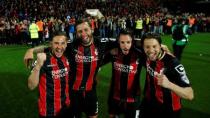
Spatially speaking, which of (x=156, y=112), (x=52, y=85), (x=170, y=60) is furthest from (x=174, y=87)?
(x=52, y=85)

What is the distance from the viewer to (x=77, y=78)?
277 inches

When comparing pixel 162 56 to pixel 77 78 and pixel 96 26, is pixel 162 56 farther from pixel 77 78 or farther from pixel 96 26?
pixel 96 26

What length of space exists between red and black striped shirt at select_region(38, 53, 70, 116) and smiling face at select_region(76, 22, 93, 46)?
82cm

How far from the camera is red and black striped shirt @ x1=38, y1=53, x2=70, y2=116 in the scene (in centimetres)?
596

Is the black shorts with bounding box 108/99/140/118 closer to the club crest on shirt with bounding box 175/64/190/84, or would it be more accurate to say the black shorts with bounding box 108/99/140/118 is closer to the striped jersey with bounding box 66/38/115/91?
the striped jersey with bounding box 66/38/115/91

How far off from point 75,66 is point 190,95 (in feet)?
8.25

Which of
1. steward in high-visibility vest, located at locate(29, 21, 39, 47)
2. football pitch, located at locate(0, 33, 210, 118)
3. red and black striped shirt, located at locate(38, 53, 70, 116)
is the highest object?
red and black striped shirt, located at locate(38, 53, 70, 116)

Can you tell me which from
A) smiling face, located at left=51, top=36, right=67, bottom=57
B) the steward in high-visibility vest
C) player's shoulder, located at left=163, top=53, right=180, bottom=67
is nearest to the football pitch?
smiling face, located at left=51, top=36, right=67, bottom=57

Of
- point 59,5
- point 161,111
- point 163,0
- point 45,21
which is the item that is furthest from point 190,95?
point 163,0

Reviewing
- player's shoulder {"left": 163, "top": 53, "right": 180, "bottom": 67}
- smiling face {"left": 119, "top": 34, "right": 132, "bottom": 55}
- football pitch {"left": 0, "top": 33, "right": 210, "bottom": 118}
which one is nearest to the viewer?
player's shoulder {"left": 163, "top": 53, "right": 180, "bottom": 67}

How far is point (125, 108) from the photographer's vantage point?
269 inches

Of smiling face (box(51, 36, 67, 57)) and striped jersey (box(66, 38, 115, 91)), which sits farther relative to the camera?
striped jersey (box(66, 38, 115, 91))

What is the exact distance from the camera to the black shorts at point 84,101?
689 cm

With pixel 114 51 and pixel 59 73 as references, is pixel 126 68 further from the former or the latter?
pixel 59 73
